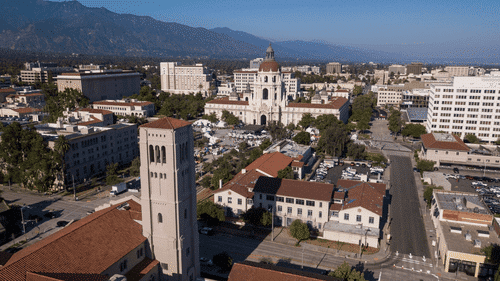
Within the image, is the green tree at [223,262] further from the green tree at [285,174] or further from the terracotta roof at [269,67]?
the terracotta roof at [269,67]

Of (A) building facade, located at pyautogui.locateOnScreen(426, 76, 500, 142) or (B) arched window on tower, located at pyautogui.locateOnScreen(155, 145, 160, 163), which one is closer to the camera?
(B) arched window on tower, located at pyautogui.locateOnScreen(155, 145, 160, 163)

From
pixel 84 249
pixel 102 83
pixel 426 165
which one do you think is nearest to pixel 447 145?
pixel 426 165

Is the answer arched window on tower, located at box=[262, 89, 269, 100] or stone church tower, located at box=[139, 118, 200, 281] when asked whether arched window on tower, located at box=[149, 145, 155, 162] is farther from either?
arched window on tower, located at box=[262, 89, 269, 100]

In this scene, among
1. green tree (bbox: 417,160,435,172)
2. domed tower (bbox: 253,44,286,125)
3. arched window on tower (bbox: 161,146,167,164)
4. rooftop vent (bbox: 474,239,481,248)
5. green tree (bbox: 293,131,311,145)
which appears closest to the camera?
arched window on tower (bbox: 161,146,167,164)

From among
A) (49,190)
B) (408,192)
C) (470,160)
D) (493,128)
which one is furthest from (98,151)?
(493,128)

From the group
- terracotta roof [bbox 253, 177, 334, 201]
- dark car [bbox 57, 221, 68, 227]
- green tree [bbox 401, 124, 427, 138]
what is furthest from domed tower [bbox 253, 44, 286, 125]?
dark car [bbox 57, 221, 68, 227]

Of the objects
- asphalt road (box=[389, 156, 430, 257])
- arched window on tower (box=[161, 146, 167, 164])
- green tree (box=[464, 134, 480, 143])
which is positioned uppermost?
arched window on tower (box=[161, 146, 167, 164])

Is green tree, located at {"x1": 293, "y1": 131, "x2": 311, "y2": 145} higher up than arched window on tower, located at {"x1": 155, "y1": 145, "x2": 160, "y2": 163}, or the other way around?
arched window on tower, located at {"x1": 155, "y1": 145, "x2": 160, "y2": 163}
